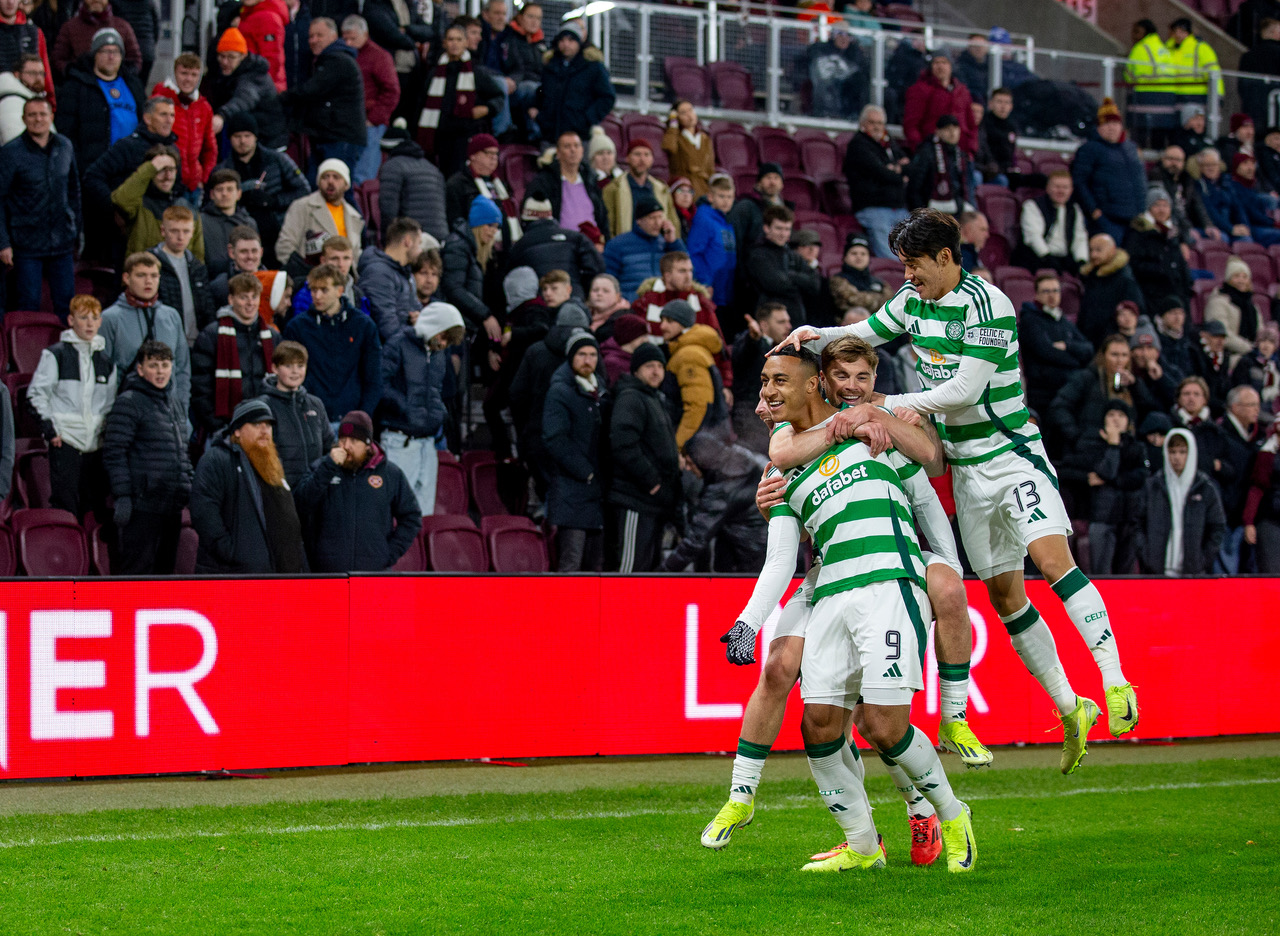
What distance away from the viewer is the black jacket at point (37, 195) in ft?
36.7

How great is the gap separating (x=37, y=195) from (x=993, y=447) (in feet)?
24.1

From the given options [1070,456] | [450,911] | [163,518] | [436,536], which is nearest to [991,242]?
[1070,456]

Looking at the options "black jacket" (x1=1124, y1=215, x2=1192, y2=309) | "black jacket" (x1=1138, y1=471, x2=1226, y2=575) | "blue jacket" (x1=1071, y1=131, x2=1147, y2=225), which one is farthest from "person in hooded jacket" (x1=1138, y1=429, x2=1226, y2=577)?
"blue jacket" (x1=1071, y1=131, x2=1147, y2=225)

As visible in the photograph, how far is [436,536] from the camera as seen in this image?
11719mm

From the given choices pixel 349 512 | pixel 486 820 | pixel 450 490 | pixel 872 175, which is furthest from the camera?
pixel 872 175

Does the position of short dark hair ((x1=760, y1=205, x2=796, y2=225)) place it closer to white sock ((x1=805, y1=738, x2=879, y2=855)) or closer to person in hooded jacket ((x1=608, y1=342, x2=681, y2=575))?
person in hooded jacket ((x1=608, y1=342, x2=681, y2=575))

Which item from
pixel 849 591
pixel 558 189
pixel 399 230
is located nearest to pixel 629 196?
pixel 558 189

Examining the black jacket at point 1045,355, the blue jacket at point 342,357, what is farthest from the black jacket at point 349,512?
the black jacket at point 1045,355

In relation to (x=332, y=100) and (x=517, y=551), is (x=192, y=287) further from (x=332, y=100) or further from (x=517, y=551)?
(x=517, y=551)

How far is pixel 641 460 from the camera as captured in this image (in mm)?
11477

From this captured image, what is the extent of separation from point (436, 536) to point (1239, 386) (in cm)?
824

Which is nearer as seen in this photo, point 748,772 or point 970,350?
point 748,772

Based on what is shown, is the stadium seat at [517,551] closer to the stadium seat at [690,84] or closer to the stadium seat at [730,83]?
the stadium seat at [690,84]

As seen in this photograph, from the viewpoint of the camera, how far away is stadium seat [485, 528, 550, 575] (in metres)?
11.9
